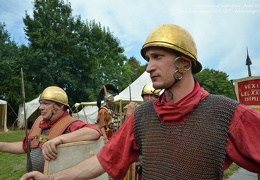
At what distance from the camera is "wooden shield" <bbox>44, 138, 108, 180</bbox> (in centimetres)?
187

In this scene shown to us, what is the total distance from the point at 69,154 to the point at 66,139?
14 cm

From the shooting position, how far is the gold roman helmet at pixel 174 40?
143cm

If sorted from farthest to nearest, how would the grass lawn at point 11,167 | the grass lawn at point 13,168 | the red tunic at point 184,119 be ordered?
the grass lawn at point 11,167 < the grass lawn at point 13,168 < the red tunic at point 184,119

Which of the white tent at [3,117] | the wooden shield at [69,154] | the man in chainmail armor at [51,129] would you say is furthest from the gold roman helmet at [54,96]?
the white tent at [3,117]

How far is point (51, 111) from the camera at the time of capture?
8.68 feet

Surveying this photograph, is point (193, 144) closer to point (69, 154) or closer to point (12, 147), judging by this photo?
point (69, 154)

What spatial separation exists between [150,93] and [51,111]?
6.04ft

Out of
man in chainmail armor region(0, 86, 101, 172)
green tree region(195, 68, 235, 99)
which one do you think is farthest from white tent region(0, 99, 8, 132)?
green tree region(195, 68, 235, 99)

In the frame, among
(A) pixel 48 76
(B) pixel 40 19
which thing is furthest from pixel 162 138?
(B) pixel 40 19

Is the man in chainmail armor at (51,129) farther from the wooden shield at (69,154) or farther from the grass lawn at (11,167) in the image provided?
the grass lawn at (11,167)

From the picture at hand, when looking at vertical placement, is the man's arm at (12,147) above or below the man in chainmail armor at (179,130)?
below

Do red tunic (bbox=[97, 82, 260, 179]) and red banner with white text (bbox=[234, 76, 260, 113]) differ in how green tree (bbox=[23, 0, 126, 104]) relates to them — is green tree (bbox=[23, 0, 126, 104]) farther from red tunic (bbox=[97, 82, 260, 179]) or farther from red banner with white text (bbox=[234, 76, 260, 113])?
red tunic (bbox=[97, 82, 260, 179])

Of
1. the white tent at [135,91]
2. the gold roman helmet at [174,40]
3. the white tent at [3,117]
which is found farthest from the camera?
the white tent at [3,117]

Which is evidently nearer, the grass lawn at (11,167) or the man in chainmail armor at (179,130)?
the man in chainmail armor at (179,130)
